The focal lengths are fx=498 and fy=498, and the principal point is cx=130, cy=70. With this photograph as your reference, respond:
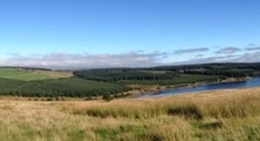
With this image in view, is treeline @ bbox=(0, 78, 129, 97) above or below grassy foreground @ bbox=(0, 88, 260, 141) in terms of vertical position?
below

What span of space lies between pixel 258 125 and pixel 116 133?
3222 millimetres

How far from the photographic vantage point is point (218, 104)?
15.0 meters

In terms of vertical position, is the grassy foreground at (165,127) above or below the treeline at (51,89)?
above

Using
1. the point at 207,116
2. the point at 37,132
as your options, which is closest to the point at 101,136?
the point at 37,132

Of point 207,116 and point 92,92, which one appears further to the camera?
point 92,92

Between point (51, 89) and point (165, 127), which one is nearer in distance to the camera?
point (165, 127)

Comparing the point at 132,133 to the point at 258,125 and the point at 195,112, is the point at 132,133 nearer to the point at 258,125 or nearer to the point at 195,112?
the point at 258,125

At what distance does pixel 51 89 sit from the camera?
548ft

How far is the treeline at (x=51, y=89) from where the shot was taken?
155875mm

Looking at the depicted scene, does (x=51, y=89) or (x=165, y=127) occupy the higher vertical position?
(x=165, y=127)

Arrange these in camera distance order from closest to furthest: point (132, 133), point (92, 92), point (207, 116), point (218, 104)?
1. point (132, 133)
2. point (207, 116)
3. point (218, 104)
4. point (92, 92)

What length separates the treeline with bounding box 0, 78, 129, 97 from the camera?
15588 centimetres

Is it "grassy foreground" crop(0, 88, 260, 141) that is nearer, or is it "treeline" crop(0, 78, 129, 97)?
"grassy foreground" crop(0, 88, 260, 141)

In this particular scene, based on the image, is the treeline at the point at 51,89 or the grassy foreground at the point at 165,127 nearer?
the grassy foreground at the point at 165,127
